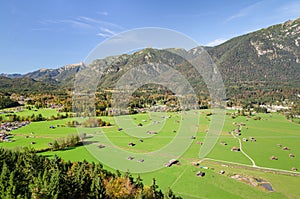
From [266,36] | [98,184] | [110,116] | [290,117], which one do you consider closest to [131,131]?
[110,116]

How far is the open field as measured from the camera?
79.8ft

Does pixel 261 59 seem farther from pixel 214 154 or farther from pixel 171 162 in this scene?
pixel 171 162

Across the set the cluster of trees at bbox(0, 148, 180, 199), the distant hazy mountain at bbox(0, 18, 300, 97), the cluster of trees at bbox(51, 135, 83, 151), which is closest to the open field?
the cluster of trees at bbox(51, 135, 83, 151)

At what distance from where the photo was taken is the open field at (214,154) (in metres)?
24.3

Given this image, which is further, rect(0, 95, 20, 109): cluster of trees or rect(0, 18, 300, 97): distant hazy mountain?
rect(0, 18, 300, 97): distant hazy mountain

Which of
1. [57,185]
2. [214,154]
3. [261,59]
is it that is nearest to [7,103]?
[214,154]

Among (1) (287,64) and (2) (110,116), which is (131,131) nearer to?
(2) (110,116)

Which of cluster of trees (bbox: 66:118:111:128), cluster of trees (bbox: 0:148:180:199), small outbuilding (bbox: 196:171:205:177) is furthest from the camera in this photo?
cluster of trees (bbox: 66:118:111:128)

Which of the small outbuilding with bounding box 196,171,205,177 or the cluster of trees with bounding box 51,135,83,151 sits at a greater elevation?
the cluster of trees with bounding box 51,135,83,151

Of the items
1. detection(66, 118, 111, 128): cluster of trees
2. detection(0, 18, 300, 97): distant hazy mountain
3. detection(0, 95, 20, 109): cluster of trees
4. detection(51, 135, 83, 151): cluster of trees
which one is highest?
detection(0, 18, 300, 97): distant hazy mountain

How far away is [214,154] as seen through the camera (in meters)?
36.8

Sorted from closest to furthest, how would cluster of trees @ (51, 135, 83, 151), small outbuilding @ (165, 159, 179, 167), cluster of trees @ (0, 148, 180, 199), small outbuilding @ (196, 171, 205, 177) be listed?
cluster of trees @ (0, 148, 180, 199)
small outbuilding @ (196, 171, 205, 177)
small outbuilding @ (165, 159, 179, 167)
cluster of trees @ (51, 135, 83, 151)

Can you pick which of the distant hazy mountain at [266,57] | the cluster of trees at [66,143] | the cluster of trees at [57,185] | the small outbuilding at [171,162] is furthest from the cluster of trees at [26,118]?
the distant hazy mountain at [266,57]

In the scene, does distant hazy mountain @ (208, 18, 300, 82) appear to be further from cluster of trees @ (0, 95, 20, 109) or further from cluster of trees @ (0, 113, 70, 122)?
cluster of trees @ (0, 95, 20, 109)
